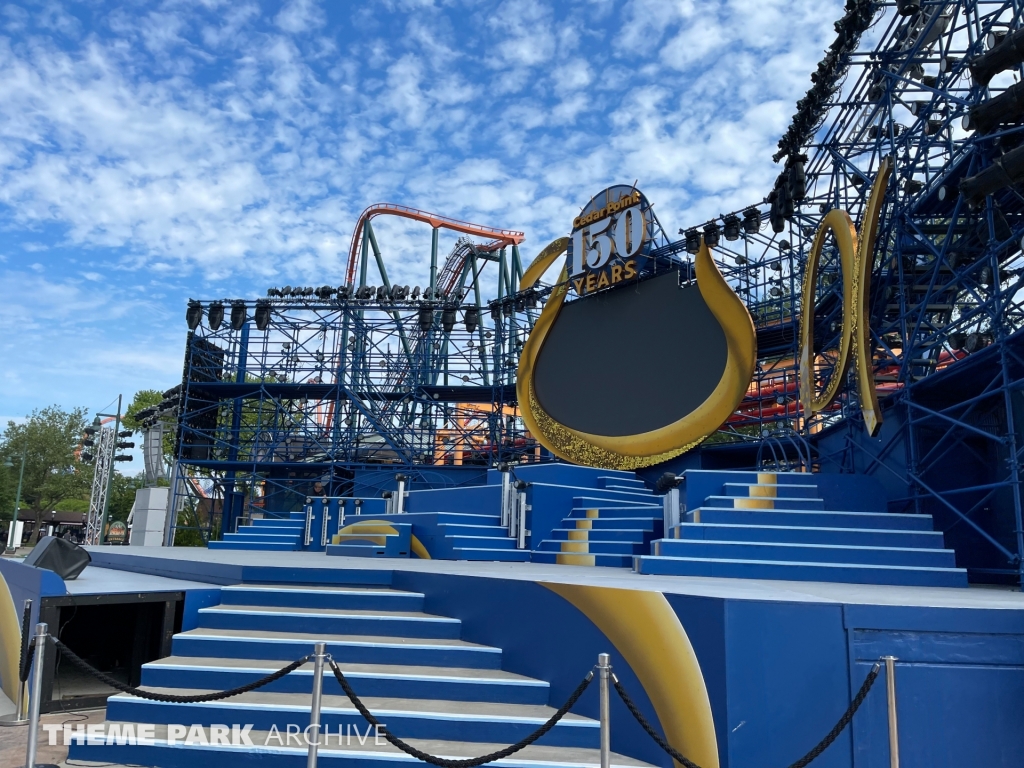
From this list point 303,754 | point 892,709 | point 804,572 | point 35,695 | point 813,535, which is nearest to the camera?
point 892,709

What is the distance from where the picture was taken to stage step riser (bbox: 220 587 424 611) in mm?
6996

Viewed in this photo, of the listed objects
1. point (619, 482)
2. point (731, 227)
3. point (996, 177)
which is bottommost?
point (619, 482)

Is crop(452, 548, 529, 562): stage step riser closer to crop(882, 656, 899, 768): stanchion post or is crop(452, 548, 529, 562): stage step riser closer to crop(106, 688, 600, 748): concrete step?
crop(106, 688, 600, 748): concrete step

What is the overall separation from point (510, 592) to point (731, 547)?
11.4 ft

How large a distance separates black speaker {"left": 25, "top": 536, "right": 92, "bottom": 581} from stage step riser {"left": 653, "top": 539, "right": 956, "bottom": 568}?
20.2ft

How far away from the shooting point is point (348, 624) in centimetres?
652

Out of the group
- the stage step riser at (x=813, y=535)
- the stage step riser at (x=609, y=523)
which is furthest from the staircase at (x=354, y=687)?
the stage step riser at (x=609, y=523)

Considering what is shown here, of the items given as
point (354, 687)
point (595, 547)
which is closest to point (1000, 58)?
point (595, 547)

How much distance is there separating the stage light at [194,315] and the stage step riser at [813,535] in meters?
22.4

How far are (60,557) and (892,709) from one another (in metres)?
7.49

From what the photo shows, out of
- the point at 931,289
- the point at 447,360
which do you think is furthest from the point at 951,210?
the point at 447,360

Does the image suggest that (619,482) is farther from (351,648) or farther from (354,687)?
(354,687)

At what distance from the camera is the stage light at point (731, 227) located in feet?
58.1

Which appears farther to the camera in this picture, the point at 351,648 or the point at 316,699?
the point at 351,648
